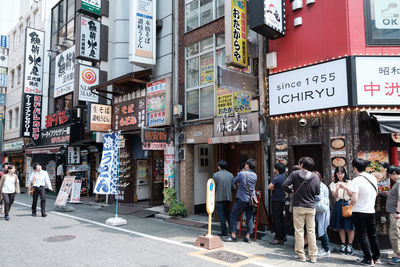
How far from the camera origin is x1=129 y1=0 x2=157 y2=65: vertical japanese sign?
11961 millimetres

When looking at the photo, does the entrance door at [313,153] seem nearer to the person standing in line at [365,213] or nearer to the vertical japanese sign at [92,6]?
the person standing in line at [365,213]

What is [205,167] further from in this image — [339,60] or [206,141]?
[339,60]

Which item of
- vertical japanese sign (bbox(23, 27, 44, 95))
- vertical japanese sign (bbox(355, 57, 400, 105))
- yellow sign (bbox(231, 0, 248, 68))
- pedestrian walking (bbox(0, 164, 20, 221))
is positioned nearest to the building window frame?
yellow sign (bbox(231, 0, 248, 68))

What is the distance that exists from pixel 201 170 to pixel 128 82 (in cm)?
550

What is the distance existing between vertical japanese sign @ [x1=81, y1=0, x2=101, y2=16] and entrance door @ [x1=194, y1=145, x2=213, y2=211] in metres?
9.65

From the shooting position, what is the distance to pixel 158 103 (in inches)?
471

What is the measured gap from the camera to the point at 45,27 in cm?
2138

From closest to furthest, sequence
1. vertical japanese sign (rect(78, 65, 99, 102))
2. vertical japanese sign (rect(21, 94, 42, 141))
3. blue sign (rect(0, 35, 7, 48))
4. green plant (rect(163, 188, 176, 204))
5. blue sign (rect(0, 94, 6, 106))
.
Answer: green plant (rect(163, 188, 176, 204))
vertical japanese sign (rect(78, 65, 99, 102))
vertical japanese sign (rect(21, 94, 42, 141))
blue sign (rect(0, 94, 6, 106))
blue sign (rect(0, 35, 7, 48))

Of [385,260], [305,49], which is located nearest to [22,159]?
[305,49]

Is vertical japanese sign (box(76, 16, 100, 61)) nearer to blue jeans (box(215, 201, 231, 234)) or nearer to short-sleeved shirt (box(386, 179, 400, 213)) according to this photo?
blue jeans (box(215, 201, 231, 234))

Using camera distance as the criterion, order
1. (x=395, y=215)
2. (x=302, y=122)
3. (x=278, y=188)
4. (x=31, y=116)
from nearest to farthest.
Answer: (x=395, y=215) < (x=278, y=188) < (x=302, y=122) < (x=31, y=116)

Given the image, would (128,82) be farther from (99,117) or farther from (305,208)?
(305,208)

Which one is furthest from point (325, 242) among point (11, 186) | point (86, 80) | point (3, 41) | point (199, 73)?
point (3, 41)

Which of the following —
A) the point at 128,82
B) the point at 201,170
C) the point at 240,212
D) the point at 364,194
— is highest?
the point at 128,82
